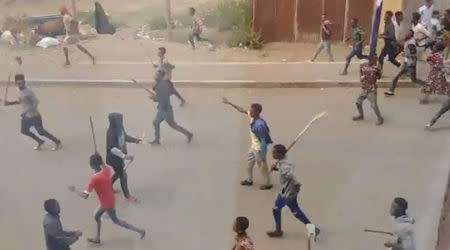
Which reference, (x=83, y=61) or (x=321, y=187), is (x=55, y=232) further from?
(x=83, y=61)

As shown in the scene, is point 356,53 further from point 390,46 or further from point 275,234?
point 275,234

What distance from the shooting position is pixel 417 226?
583cm

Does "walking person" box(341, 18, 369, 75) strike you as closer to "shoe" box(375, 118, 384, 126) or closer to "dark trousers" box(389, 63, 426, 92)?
"dark trousers" box(389, 63, 426, 92)

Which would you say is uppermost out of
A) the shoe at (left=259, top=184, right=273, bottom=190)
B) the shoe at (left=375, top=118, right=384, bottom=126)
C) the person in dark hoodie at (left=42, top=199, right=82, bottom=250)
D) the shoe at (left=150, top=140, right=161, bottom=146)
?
the person in dark hoodie at (left=42, top=199, right=82, bottom=250)

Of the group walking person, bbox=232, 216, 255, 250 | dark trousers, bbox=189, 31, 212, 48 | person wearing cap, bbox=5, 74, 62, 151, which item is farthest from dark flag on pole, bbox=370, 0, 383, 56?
walking person, bbox=232, 216, 255, 250

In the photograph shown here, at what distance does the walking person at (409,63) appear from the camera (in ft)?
29.6

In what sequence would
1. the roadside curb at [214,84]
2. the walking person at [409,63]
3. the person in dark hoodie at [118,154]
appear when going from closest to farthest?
→ the person in dark hoodie at [118,154], the walking person at [409,63], the roadside curb at [214,84]

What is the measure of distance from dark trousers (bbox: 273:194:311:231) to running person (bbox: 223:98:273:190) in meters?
0.82

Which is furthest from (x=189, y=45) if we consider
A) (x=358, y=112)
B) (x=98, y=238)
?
(x=98, y=238)

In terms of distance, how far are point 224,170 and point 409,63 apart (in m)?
3.26

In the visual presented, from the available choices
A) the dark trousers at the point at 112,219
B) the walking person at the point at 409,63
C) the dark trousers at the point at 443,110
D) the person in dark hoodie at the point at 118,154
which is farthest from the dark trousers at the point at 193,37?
the dark trousers at the point at 112,219

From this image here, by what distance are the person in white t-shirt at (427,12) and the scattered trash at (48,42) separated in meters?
5.30

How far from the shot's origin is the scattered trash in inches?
420

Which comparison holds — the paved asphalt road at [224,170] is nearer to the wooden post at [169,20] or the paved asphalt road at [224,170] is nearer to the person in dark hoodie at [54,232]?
the person in dark hoodie at [54,232]
